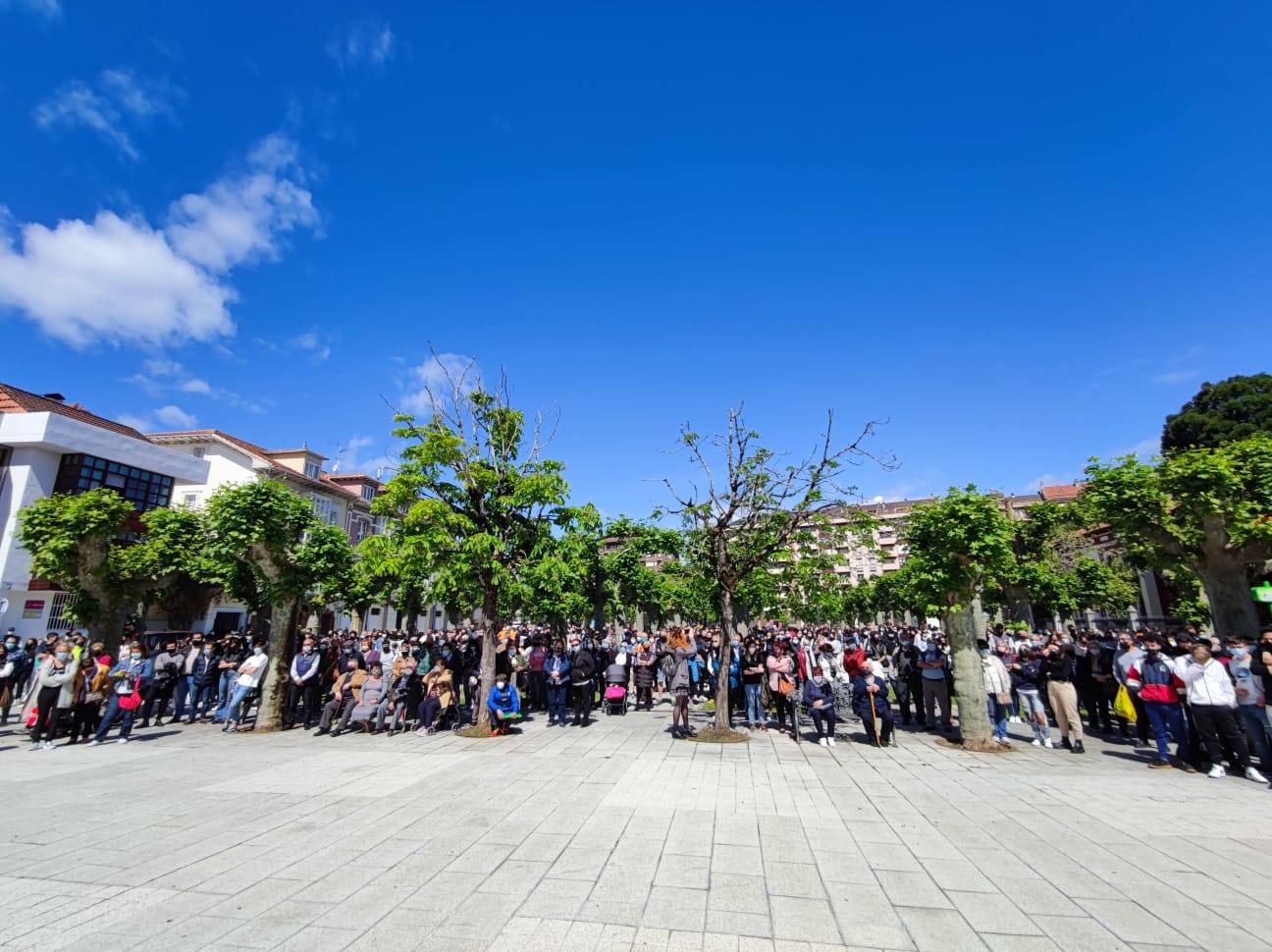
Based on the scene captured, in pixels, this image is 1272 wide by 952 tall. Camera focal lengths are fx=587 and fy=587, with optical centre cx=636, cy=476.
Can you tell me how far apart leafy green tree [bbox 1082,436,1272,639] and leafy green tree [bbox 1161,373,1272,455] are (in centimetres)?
2324

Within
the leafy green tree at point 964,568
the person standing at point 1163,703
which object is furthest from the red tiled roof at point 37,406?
the person standing at point 1163,703

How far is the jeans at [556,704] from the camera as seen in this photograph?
13.3 meters

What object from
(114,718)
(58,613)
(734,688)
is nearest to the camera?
(114,718)

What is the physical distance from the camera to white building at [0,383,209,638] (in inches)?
950

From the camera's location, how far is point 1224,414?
3769cm

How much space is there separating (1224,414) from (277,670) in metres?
52.6

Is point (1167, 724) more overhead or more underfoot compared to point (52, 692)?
more underfoot

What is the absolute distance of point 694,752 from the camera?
10.4 meters

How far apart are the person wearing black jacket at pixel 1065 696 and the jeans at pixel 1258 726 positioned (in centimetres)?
216

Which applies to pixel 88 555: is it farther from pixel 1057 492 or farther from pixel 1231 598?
pixel 1057 492

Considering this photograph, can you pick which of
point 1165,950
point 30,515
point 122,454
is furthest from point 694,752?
point 122,454

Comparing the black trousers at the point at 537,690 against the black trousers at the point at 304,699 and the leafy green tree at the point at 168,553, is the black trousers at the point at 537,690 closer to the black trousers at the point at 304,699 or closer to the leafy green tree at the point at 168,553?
the black trousers at the point at 304,699

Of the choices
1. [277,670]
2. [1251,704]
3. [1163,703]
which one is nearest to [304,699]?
[277,670]

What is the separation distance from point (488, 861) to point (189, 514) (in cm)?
2237
